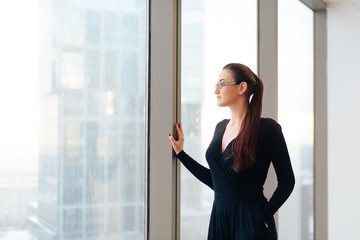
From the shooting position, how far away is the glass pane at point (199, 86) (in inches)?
107

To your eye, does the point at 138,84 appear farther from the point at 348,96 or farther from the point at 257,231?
the point at 348,96

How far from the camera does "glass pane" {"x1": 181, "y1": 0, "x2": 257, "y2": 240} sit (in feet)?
8.88

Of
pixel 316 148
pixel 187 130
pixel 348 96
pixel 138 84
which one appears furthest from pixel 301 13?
pixel 138 84

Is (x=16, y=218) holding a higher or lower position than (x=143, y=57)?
lower

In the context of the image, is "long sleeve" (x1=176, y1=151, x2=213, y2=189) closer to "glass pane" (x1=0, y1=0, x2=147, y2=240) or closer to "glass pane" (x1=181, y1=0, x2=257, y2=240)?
"glass pane" (x1=181, y1=0, x2=257, y2=240)

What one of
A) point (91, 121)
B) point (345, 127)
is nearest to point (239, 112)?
point (91, 121)

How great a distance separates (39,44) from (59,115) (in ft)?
1.03

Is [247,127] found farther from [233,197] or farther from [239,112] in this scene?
[233,197]

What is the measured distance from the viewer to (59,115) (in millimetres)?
2064

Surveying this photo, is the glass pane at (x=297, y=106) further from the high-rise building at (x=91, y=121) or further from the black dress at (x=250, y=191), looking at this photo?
the high-rise building at (x=91, y=121)

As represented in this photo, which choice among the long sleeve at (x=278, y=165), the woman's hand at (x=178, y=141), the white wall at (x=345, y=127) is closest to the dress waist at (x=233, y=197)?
the long sleeve at (x=278, y=165)

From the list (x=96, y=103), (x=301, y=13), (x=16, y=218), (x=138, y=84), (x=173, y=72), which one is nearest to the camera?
(x=16, y=218)

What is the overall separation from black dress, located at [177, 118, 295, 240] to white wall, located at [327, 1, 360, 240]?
8.68 feet

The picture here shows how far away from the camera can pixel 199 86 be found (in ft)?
9.22
